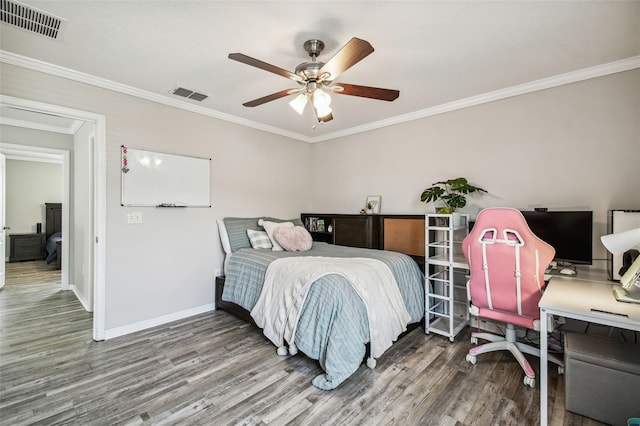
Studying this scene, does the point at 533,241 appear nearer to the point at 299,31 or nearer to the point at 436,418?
the point at 436,418

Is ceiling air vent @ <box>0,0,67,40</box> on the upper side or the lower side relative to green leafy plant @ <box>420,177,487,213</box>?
upper

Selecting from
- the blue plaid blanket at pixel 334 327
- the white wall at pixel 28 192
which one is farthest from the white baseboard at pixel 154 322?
the white wall at pixel 28 192

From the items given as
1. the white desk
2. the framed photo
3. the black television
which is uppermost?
the framed photo

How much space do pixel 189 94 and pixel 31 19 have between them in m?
1.26

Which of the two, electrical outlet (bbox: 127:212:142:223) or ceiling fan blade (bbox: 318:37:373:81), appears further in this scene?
electrical outlet (bbox: 127:212:142:223)

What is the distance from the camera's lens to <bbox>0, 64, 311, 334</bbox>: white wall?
2.71 meters

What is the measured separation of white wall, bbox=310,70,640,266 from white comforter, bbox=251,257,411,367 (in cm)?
146

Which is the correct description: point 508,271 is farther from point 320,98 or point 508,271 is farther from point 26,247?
point 26,247

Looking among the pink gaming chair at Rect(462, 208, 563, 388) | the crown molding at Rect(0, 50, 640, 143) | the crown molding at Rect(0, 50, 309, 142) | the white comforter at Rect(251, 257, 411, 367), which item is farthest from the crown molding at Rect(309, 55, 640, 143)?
the white comforter at Rect(251, 257, 411, 367)

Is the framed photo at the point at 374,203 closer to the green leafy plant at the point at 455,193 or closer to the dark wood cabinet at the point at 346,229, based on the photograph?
the dark wood cabinet at the point at 346,229

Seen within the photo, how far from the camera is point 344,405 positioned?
5.96 ft

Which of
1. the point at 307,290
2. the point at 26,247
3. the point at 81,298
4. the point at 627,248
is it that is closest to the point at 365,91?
the point at 307,290

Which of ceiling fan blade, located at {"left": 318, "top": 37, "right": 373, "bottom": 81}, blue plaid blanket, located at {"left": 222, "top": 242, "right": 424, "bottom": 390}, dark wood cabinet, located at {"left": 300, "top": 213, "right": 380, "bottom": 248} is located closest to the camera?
ceiling fan blade, located at {"left": 318, "top": 37, "right": 373, "bottom": 81}

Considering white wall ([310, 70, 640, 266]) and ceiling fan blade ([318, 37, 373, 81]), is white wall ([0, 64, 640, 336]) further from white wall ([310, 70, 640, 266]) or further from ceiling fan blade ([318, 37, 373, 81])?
ceiling fan blade ([318, 37, 373, 81])
